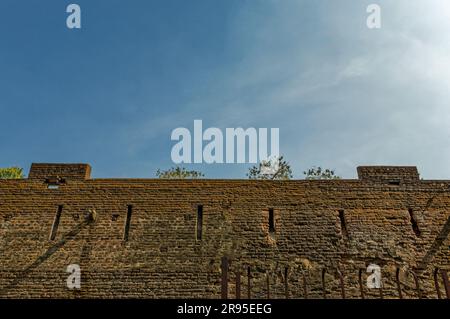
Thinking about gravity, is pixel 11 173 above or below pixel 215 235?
above

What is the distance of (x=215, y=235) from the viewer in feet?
30.5

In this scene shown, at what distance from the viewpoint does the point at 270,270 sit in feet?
28.7

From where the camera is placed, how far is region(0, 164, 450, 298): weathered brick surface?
860 cm

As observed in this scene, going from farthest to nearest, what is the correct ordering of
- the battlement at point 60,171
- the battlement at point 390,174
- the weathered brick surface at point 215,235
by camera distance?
1. the battlement at point 60,171
2. the battlement at point 390,174
3. the weathered brick surface at point 215,235

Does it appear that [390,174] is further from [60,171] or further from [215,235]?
[60,171]

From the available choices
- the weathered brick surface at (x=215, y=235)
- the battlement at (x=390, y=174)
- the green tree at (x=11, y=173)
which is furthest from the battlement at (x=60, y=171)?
the green tree at (x=11, y=173)

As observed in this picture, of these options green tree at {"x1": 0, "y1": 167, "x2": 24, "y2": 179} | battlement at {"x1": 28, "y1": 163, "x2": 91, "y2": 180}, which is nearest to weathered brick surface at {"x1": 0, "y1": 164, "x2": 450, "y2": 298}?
battlement at {"x1": 28, "y1": 163, "x2": 91, "y2": 180}

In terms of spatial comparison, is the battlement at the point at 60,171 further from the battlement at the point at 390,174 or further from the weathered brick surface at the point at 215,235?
the battlement at the point at 390,174

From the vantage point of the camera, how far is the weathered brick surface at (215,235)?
8602 mm

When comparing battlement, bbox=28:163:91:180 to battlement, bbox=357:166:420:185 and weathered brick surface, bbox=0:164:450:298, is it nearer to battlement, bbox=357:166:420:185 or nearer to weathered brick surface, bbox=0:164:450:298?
weathered brick surface, bbox=0:164:450:298

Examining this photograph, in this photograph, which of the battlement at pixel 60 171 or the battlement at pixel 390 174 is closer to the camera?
the battlement at pixel 390 174

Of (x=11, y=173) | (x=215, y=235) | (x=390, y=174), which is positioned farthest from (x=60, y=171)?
(x=11, y=173)
